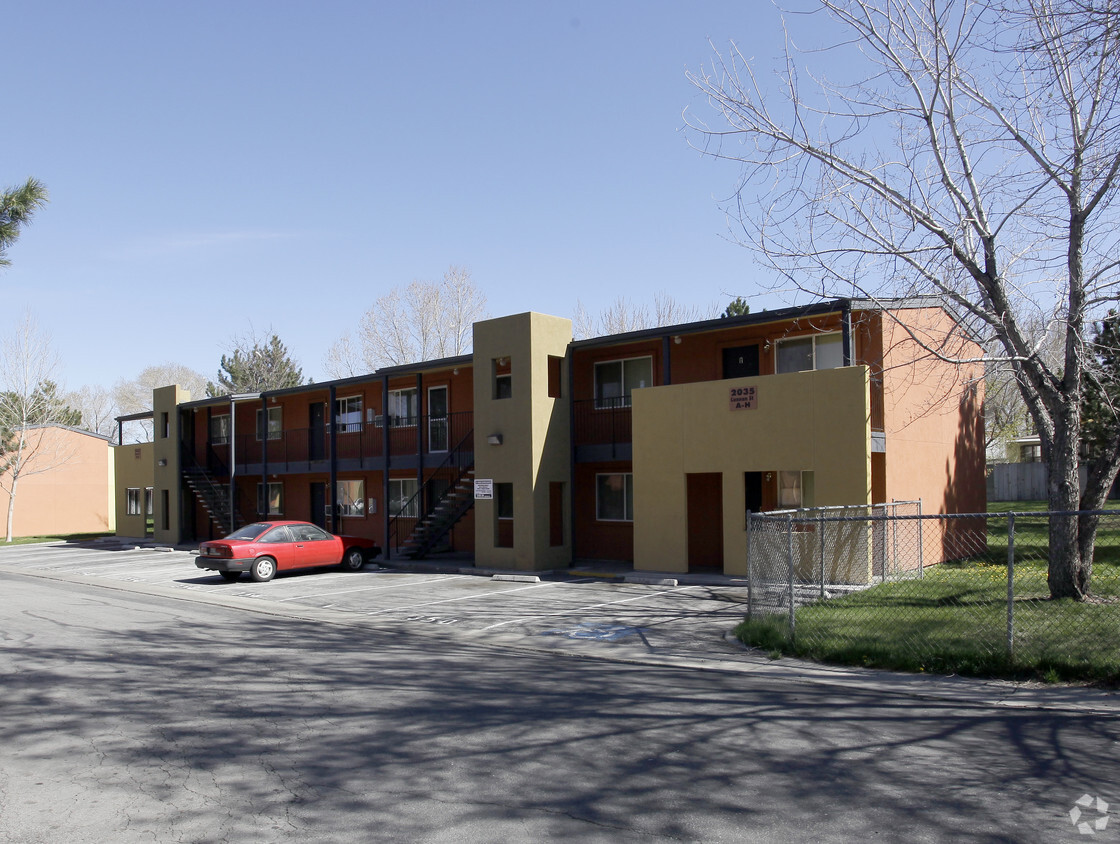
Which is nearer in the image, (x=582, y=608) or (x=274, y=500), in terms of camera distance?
(x=582, y=608)

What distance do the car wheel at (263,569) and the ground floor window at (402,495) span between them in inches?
279

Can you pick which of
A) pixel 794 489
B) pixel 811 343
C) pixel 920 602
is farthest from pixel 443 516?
pixel 920 602

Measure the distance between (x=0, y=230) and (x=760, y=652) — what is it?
1539 centimetres

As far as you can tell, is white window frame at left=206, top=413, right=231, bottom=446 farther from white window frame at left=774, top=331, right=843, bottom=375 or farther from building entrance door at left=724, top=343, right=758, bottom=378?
white window frame at left=774, top=331, right=843, bottom=375

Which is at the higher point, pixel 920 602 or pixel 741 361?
pixel 741 361

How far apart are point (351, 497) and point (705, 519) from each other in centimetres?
1468

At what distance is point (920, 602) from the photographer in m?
12.7

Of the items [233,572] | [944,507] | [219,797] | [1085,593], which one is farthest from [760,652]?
[233,572]

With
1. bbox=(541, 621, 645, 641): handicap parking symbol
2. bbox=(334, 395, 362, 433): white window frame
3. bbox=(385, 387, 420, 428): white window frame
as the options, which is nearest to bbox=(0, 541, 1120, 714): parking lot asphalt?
bbox=(541, 621, 645, 641): handicap parking symbol

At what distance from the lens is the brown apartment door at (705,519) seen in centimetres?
2031

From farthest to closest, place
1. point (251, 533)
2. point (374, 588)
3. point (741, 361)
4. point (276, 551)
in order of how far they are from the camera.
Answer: point (251, 533), point (276, 551), point (741, 361), point (374, 588)

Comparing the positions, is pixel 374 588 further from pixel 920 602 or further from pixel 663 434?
pixel 920 602

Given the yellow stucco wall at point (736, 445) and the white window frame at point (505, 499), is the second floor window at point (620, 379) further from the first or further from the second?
the white window frame at point (505, 499)

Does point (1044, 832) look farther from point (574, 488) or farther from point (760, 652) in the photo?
point (574, 488)
